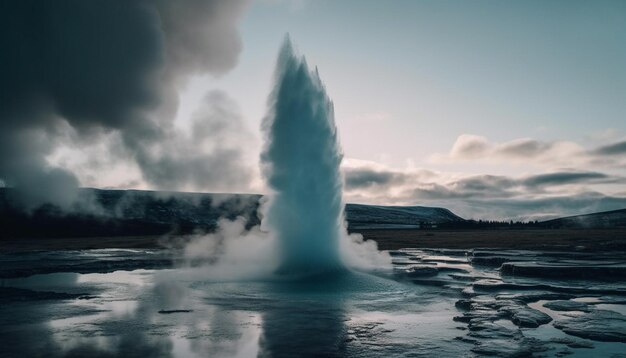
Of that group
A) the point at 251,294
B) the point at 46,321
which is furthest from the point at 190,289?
the point at 46,321

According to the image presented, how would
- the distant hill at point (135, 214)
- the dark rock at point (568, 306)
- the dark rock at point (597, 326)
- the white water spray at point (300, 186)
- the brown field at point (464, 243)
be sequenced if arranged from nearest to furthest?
the dark rock at point (597, 326)
the dark rock at point (568, 306)
the white water spray at point (300, 186)
the brown field at point (464, 243)
the distant hill at point (135, 214)

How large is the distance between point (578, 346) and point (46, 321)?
12.4 m

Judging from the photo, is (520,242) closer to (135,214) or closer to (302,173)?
(302,173)

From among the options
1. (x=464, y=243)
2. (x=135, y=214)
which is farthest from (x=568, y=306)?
(x=135, y=214)

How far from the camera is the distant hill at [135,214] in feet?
299

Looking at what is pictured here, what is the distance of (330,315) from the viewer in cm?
→ 1203

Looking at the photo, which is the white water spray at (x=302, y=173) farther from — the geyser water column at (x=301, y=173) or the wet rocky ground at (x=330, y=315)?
the wet rocky ground at (x=330, y=315)

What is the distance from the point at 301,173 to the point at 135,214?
111 metres

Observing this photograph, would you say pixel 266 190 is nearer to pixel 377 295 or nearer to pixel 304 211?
pixel 304 211

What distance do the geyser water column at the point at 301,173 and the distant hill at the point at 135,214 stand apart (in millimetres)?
75055

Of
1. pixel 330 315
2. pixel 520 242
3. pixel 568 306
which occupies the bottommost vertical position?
pixel 330 315

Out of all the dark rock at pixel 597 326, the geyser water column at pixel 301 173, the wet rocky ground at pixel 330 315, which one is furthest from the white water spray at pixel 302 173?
the dark rock at pixel 597 326

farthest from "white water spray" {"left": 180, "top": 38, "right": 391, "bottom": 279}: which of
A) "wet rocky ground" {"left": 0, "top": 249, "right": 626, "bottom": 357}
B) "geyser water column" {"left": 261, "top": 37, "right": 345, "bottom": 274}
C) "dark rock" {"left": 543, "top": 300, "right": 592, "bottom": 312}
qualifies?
"dark rock" {"left": 543, "top": 300, "right": 592, "bottom": 312}

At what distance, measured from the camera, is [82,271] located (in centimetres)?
2459
